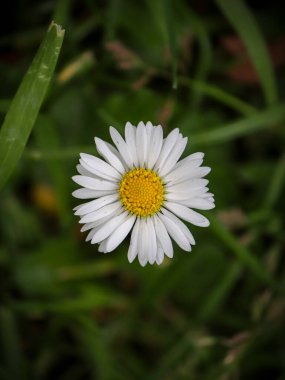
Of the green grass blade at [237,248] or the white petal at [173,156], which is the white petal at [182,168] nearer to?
the white petal at [173,156]

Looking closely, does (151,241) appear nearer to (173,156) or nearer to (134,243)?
(134,243)

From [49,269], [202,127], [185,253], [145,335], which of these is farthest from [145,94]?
[145,335]

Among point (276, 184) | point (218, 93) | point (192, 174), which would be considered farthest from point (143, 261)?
point (276, 184)

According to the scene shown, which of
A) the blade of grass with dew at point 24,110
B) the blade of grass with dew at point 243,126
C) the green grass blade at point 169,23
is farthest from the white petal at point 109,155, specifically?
the blade of grass with dew at point 243,126

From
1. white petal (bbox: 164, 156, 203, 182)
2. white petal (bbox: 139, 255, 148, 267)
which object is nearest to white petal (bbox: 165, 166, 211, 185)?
white petal (bbox: 164, 156, 203, 182)

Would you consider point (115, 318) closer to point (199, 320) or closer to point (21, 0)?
point (199, 320)

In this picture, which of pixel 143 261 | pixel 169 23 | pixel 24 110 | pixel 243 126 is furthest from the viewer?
pixel 243 126

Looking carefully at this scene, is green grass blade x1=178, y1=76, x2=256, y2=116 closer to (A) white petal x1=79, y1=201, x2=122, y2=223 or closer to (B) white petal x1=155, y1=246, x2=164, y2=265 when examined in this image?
(A) white petal x1=79, y1=201, x2=122, y2=223
